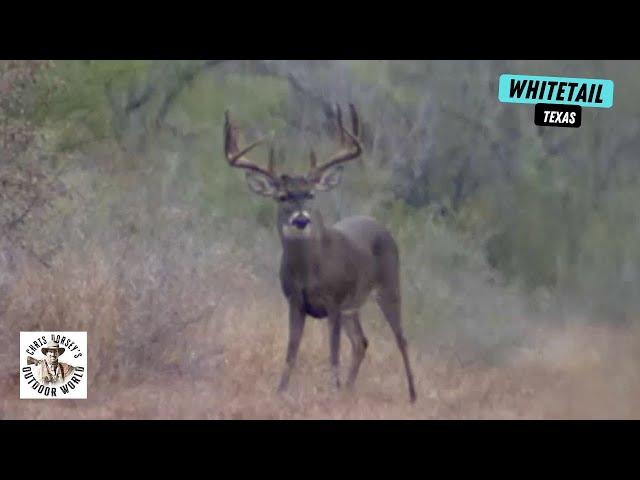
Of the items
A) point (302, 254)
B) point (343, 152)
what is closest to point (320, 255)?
point (302, 254)

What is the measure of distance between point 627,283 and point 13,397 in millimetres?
6203

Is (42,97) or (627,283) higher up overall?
(42,97)

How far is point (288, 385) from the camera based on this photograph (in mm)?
11570

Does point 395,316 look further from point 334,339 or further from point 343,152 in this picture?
point 343,152

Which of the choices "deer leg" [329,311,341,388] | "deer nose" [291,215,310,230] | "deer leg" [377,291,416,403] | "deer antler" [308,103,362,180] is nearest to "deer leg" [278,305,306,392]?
"deer leg" [329,311,341,388]

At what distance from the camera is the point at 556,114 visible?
12.1m

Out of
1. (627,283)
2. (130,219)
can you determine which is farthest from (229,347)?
(627,283)

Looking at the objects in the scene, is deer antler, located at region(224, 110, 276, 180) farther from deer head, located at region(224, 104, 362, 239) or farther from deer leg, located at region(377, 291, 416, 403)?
deer leg, located at region(377, 291, 416, 403)

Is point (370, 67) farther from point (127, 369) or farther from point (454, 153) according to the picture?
point (127, 369)

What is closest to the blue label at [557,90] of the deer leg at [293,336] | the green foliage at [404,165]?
the green foliage at [404,165]

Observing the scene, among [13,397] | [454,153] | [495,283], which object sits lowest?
[13,397]

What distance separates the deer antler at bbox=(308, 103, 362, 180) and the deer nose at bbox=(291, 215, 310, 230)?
1.31 feet

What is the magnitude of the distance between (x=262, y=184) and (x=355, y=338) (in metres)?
1.77

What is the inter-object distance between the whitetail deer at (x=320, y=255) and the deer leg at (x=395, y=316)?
6 cm
